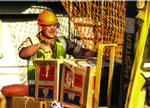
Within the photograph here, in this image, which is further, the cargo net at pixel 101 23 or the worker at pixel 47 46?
the cargo net at pixel 101 23

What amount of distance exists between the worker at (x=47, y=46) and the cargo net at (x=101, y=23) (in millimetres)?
966

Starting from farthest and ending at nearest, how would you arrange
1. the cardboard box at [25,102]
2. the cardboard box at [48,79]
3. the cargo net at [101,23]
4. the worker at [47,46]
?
the cargo net at [101,23]
the worker at [47,46]
the cardboard box at [25,102]
the cardboard box at [48,79]

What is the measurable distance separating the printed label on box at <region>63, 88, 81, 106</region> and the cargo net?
205 cm

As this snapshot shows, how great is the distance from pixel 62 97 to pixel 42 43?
118 centimetres

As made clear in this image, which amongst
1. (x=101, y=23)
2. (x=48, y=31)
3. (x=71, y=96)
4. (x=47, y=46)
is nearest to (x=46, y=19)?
(x=48, y=31)

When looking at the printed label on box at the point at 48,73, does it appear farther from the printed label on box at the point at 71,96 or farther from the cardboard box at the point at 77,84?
the printed label on box at the point at 71,96

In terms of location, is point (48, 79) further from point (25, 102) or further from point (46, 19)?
point (46, 19)

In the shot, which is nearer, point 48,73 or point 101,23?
point 48,73

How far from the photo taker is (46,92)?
4914mm

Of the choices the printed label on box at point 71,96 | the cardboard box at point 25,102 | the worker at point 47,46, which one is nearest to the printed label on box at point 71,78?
the printed label on box at point 71,96

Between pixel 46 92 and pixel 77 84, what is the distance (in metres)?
0.64

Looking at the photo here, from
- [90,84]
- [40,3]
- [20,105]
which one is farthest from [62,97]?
[40,3]

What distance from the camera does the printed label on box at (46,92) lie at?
4.86m

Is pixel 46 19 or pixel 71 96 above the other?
pixel 46 19
